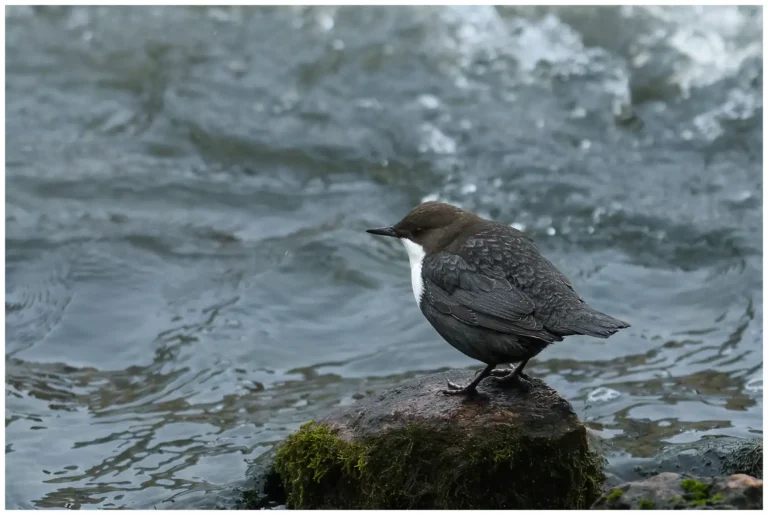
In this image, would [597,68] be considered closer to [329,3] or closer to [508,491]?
Answer: [329,3]

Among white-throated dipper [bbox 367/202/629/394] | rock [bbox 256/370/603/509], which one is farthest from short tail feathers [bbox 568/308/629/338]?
rock [bbox 256/370/603/509]

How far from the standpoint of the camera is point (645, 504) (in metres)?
4.08

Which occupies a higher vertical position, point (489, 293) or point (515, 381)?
point (489, 293)

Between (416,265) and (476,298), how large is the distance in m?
0.59

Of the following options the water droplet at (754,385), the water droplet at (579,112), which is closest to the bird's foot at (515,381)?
the water droplet at (754,385)

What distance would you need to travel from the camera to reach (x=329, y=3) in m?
12.9

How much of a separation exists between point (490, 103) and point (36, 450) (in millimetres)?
7109

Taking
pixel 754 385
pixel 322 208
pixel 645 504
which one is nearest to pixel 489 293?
pixel 645 504

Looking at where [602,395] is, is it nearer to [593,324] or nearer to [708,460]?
[708,460]

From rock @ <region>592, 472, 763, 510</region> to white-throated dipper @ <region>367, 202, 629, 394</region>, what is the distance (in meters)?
0.68

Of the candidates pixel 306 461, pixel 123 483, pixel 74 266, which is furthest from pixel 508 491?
pixel 74 266

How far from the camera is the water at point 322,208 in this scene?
6414mm

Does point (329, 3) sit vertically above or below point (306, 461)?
above

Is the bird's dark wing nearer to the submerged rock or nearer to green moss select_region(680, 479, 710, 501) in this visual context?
green moss select_region(680, 479, 710, 501)
